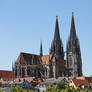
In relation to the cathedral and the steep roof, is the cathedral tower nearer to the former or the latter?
the cathedral

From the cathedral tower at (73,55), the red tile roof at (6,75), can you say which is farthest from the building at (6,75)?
the cathedral tower at (73,55)

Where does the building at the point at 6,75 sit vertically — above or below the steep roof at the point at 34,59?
below

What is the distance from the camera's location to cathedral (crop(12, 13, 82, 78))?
12150 centimetres

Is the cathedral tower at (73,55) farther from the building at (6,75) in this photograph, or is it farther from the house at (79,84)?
the building at (6,75)

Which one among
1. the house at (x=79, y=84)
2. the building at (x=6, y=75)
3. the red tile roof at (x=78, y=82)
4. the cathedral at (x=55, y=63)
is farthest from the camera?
the cathedral at (x=55, y=63)

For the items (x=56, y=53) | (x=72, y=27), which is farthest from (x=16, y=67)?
(x=72, y=27)

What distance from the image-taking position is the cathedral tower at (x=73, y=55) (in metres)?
123

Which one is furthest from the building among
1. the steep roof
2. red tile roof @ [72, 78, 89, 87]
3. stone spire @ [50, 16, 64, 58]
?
red tile roof @ [72, 78, 89, 87]

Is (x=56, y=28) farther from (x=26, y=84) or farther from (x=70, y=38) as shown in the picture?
(x=26, y=84)

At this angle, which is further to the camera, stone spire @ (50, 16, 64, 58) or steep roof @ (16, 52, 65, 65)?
stone spire @ (50, 16, 64, 58)

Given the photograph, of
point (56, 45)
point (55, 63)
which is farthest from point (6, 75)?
point (56, 45)

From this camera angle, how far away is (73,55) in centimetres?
12319

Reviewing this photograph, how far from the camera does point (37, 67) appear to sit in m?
125

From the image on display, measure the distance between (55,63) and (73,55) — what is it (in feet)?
25.1
